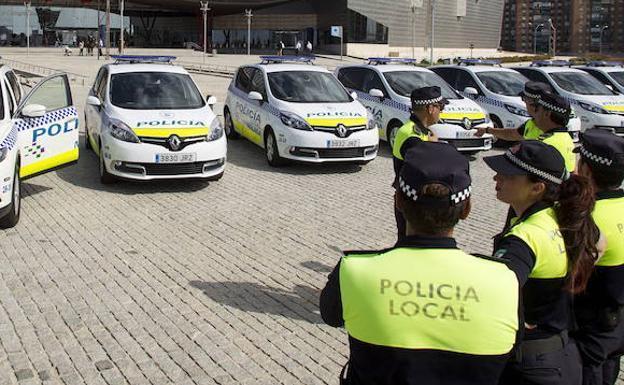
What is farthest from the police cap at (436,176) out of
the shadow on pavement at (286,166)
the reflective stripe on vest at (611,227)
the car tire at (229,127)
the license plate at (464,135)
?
the car tire at (229,127)

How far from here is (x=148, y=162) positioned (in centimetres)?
910

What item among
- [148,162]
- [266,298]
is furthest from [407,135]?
[148,162]

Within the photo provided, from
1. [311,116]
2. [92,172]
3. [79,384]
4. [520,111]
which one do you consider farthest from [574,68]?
[79,384]

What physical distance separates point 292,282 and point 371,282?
13.4 ft

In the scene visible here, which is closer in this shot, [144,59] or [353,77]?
[144,59]

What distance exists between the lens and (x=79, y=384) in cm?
417

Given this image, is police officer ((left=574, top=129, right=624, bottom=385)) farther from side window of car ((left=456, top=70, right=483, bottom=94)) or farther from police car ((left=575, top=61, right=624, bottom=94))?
police car ((left=575, top=61, right=624, bottom=94))

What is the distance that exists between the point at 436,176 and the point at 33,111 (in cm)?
704

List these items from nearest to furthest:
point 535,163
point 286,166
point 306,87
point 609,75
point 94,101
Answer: point 535,163
point 94,101
point 286,166
point 306,87
point 609,75

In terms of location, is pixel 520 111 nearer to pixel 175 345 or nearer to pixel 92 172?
pixel 92 172

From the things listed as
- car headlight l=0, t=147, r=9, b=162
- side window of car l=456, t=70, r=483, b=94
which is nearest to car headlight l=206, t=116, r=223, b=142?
car headlight l=0, t=147, r=9, b=162

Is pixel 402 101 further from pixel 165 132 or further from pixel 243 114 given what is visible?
pixel 165 132

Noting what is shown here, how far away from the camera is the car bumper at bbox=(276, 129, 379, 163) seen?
10.8 m

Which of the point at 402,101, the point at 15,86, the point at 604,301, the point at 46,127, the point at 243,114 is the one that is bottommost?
the point at 604,301
